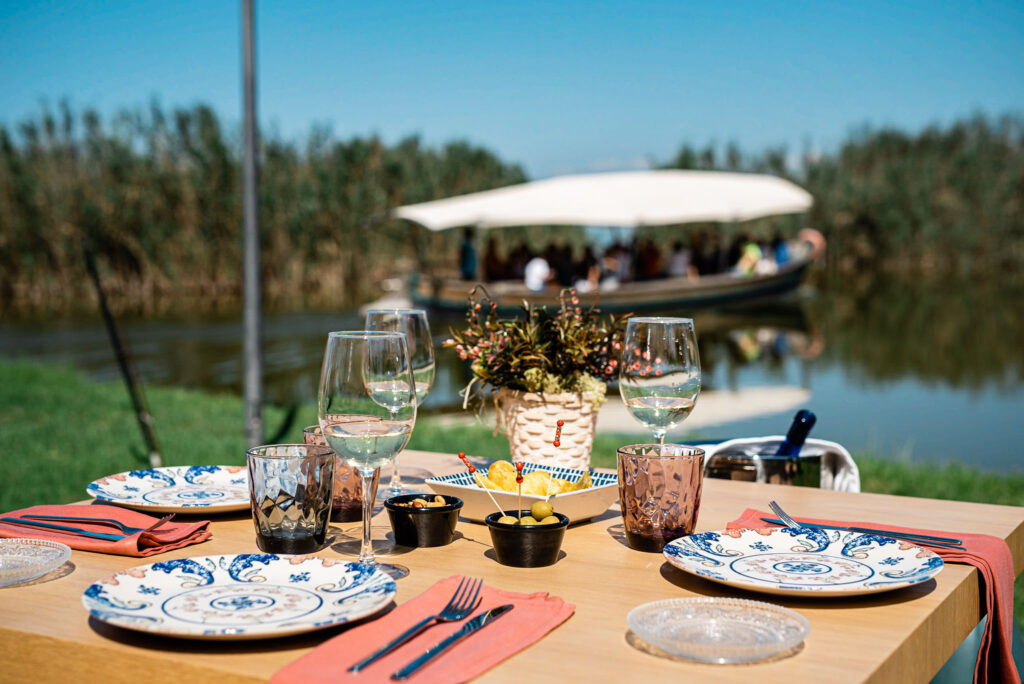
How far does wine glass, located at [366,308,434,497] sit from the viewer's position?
69.2 inches

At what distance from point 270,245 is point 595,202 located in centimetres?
1228

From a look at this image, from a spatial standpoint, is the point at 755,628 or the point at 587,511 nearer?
the point at 755,628

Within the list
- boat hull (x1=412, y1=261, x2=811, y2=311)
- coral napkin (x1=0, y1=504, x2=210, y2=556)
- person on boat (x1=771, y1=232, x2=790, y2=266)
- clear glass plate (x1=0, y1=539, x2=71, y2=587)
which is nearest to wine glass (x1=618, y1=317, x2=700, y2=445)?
coral napkin (x1=0, y1=504, x2=210, y2=556)

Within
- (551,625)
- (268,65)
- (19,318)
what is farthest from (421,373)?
(268,65)

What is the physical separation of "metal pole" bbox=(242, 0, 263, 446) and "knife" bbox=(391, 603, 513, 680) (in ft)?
13.5

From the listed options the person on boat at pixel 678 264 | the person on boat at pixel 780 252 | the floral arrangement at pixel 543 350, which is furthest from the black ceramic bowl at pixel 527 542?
the person on boat at pixel 780 252

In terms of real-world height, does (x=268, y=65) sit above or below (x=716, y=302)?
above

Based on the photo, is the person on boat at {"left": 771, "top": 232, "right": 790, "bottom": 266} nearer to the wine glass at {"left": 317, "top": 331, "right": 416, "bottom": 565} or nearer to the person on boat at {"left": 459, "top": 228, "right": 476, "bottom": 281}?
the person on boat at {"left": 459, "top": 228, "right": 476, "bottom": 281}

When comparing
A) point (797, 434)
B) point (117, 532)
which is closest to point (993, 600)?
point (797, 434)

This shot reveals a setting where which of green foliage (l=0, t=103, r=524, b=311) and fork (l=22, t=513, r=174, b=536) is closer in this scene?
fork (l=22, t=513, r=174, b=536)

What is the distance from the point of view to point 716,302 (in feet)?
60.8

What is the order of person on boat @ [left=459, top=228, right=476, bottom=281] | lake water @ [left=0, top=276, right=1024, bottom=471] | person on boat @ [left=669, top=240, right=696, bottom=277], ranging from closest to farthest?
lake water @ [left=0, top=276, right=1024, bottom=471], person on boat @ [left=459, top=228, right=476, bottom=281], person on boat @ [left=669, top=240, right=696, bottom=277]

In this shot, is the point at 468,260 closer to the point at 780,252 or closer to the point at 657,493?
the point at 780,252

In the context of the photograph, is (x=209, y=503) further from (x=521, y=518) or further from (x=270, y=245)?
(x=270, y=245)
